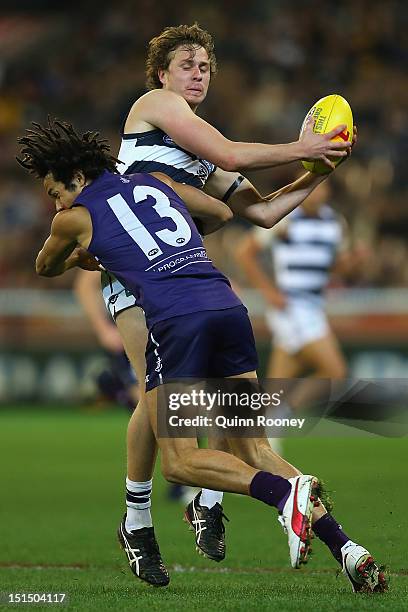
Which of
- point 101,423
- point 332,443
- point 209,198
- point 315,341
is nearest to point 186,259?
point 209,198

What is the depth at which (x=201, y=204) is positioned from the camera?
5.76 metres

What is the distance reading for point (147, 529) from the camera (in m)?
5.75

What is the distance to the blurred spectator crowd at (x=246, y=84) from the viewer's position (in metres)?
18.5

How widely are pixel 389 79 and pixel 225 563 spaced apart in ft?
48.8

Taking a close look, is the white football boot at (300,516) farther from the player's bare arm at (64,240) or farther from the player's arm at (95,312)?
the player's arm at (95,312)

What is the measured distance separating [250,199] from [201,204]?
0.48 meters

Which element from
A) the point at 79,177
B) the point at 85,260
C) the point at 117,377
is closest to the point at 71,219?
the point at 79,177

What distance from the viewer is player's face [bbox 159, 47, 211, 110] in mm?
5891

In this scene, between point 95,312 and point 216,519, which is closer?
point 216,519

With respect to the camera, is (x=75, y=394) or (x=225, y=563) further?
(x=75, y=394)

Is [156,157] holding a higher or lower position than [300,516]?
higher

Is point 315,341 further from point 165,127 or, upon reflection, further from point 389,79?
point 389,79
